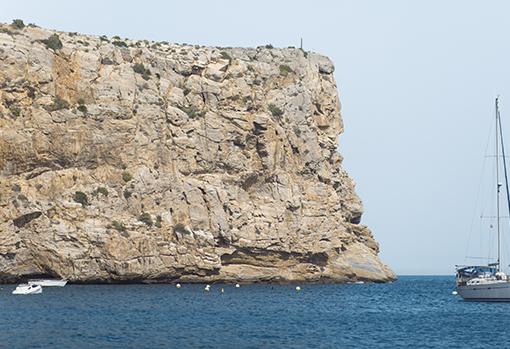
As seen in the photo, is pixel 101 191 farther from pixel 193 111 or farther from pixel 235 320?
pixel 235 320

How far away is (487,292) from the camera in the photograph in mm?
76062

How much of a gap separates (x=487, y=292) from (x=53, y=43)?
53.5 metres

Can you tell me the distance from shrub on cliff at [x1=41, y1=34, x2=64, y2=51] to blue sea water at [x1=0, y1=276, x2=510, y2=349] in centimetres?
2746

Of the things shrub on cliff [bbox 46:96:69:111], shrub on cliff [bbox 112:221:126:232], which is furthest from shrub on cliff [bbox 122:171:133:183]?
shrub on cliff [bbox 46:96:69:111]

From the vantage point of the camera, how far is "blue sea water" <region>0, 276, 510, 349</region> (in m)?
45.7

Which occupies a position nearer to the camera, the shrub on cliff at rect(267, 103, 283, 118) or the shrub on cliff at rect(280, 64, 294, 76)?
the shrub on cliff at rect(267, 103, 283, 118)

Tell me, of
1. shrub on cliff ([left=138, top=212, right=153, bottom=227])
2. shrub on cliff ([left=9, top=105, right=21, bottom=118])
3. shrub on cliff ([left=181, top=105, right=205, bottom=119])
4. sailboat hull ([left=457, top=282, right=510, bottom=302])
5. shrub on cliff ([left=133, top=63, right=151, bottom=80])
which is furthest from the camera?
shrub on cliff ([left=133, top=63, right=151, bottom=80])

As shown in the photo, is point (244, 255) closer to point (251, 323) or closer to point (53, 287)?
point (53, 287)

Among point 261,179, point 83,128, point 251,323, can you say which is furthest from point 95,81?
point 251,323

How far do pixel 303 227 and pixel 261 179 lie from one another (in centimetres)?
746

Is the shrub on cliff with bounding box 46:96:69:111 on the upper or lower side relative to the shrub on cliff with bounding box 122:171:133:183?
upper

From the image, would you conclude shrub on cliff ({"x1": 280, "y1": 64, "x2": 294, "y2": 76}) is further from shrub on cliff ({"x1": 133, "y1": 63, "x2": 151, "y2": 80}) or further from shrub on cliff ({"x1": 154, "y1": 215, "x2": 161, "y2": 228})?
shrub on cliff ({"x1": 154, "y1": 215, "x2": 161, "y2": 228})

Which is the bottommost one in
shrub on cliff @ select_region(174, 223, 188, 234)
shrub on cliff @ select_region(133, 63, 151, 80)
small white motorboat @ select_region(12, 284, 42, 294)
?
small white motorboat @ select_region(12, 284, 42, 294)

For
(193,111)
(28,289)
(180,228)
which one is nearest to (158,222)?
(180,228)
